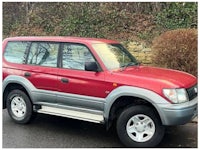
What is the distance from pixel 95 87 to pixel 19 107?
187 centimetres

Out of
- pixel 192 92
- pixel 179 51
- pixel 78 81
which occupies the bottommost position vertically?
pixel 192 92

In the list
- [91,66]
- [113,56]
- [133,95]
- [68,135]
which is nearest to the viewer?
[133,95]

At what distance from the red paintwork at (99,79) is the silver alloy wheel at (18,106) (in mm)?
521

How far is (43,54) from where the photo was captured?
246 inches

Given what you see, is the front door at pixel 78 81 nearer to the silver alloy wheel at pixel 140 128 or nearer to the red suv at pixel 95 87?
the red suv at pixel 95 87

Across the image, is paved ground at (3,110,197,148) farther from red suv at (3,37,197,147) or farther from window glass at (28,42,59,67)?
window glass at (28,42,59,67)

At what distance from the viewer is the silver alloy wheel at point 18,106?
6.41 metres

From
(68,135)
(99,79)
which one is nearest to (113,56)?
(99,79)

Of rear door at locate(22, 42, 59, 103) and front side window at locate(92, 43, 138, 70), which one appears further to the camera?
rear door at locate(22, 42, 59, 103)

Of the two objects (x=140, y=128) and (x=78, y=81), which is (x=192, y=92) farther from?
(x=78, y=81)

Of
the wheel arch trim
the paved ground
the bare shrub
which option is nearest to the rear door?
the paved ground

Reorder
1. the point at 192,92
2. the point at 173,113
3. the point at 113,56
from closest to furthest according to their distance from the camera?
the point at 173,113 → the point at 192,92 → the point at 113,56

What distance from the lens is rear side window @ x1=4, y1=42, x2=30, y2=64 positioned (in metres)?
6.50

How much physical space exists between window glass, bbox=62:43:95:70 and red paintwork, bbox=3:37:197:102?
9cm
